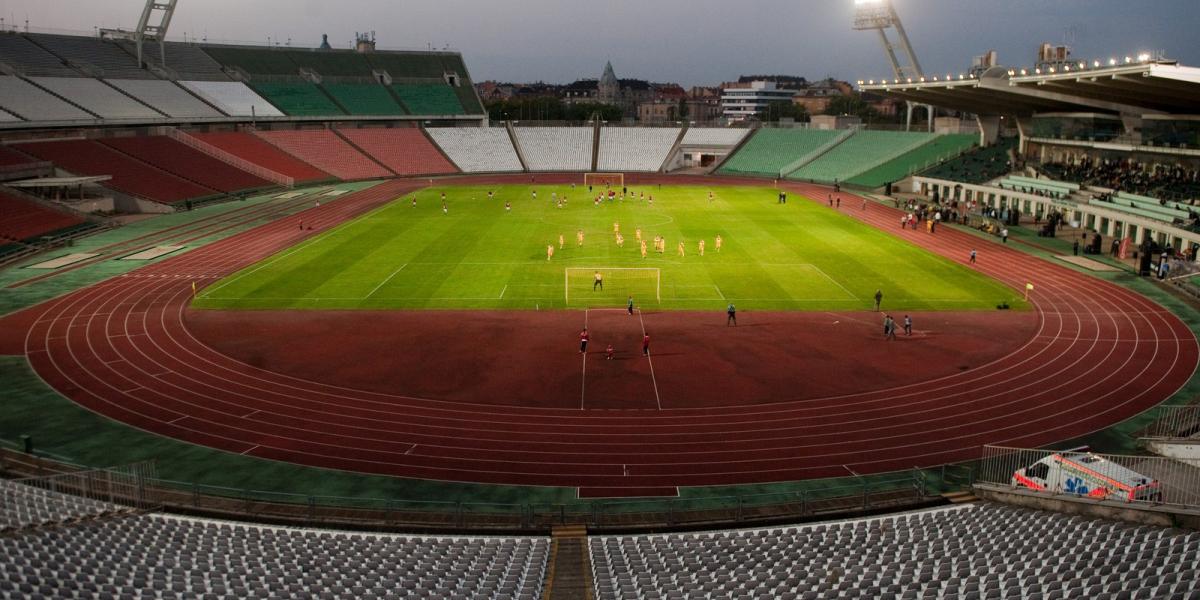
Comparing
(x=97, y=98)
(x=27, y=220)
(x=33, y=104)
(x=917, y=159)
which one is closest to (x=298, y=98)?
(x=97, y=98)

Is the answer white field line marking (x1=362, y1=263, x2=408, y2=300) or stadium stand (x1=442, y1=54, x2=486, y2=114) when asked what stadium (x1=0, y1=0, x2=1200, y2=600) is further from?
stadium stand (x1=442, y1=54, x2=486, y2=114)

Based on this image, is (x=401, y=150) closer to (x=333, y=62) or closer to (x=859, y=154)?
(x=333, y=62)

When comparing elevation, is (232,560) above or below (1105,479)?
below

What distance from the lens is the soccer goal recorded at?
38.0 meters

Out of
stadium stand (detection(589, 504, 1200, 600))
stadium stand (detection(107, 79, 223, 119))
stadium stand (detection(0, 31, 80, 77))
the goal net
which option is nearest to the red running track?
stadium stand (detection(589, 504, 1200, 600))

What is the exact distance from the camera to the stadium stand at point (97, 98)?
7550 centimetres

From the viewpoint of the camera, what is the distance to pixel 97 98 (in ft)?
256

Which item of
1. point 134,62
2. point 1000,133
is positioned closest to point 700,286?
point 1000,133

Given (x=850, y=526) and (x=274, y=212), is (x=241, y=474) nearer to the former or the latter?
(x=850, y=526)

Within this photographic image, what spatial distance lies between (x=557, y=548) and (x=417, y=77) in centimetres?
11151

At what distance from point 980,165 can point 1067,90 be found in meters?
16.7

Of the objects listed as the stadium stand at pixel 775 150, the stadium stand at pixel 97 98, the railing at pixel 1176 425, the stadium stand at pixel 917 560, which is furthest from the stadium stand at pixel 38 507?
the stadium stand at pixel 775 150

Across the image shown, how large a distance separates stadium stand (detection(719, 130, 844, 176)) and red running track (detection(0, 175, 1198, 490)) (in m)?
70.3

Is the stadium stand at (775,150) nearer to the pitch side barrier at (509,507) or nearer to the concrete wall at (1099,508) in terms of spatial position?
the pitch side barrier at (509,507)
